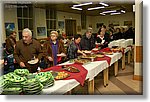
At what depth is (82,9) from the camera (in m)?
1.83

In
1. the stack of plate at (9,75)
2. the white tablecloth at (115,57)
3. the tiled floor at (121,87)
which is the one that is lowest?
the tiled floor at (121,87)

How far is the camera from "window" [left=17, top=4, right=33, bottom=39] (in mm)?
1716

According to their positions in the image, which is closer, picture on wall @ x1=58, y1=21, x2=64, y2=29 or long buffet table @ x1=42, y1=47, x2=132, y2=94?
long buffet table @ x1=42, y1=47, x2=132, y2=94

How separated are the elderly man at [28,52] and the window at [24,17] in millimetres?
67

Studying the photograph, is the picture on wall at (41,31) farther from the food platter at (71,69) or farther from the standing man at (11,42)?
the food platter at (71,69)

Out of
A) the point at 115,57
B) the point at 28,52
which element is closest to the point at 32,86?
the point at 28,52

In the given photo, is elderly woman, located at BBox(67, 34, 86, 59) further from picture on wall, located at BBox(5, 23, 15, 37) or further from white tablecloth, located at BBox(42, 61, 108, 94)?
picture on wall, located at BBox(5, 23, 15, 37)

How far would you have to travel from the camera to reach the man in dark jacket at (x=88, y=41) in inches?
73.5

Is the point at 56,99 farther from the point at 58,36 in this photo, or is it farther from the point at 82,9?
the point at 82,9

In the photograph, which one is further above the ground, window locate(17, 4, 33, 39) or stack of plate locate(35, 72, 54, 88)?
window locate(17, 4, 33, 39)

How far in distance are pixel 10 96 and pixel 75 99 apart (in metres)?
0.54

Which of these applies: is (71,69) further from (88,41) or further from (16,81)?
(16,81)

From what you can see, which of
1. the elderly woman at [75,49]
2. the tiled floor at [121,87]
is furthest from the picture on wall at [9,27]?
the tiled floor at [121,87]

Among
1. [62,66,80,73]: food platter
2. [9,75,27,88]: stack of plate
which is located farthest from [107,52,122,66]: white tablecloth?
[9,75,27,88]: stack of plate
